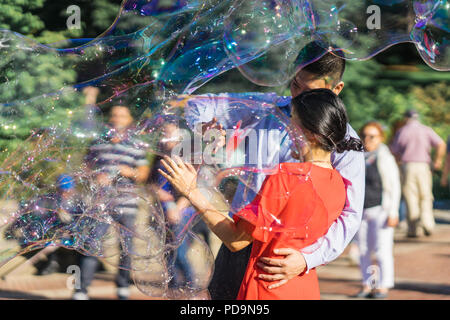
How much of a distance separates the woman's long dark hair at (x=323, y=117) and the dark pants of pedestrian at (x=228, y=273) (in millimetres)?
625

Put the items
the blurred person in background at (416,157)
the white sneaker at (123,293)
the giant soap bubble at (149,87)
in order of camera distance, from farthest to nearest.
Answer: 1. the blurred person in background at (416,157)
2. the white sneaker at (123,293)
3. the giant soap bubble at (149,87)

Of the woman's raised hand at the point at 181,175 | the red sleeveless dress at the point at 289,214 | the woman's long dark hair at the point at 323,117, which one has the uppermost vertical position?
the woman's long dark hair at the point at 323,117

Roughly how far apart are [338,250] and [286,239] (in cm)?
35

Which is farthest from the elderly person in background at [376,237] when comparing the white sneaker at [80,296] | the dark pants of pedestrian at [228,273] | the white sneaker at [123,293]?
the dark pants of pedestrian at [228,273]

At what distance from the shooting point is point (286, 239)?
Result: 92.0 inches

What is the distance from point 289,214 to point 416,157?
5.30 meters

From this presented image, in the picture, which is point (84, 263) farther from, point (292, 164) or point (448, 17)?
point (448, 17)

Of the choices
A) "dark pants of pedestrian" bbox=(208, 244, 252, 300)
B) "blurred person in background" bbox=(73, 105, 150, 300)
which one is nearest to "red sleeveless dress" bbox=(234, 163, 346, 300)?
"dark pants of pedestrian" bbox=(208, 244, 252, 300)

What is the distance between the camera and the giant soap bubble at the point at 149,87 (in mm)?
2752

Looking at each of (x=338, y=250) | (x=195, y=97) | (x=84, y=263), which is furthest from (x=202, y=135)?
(x=84, y=263)

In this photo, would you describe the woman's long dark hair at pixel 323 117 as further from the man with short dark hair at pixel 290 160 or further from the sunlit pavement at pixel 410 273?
the sunlit pavement at pixel 410 273

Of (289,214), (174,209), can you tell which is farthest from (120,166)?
(289,214)

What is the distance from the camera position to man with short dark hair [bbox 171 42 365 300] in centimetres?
238

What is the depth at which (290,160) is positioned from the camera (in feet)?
8.38
